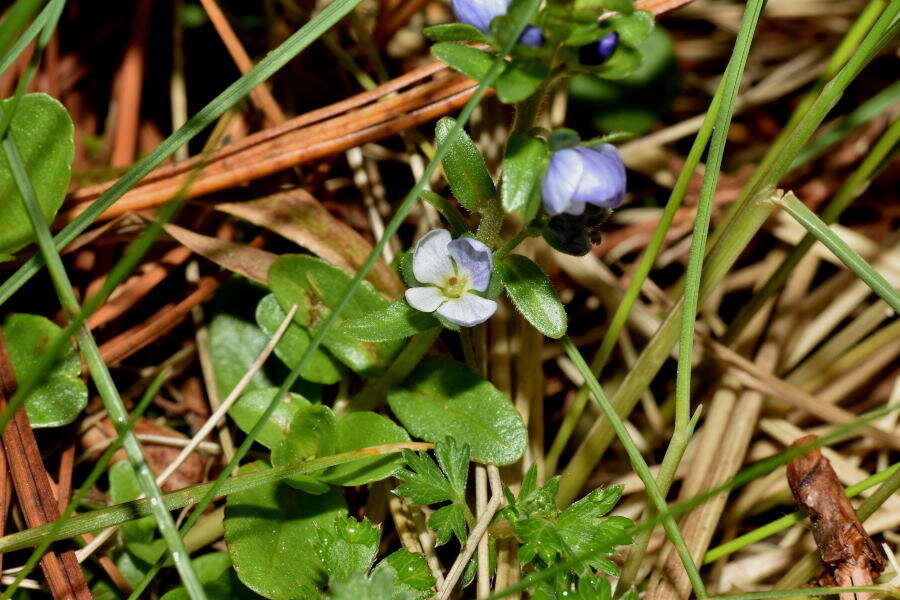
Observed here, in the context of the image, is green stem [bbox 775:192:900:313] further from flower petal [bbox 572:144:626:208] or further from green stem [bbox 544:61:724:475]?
flower petal [bbox 572:144:626:208]

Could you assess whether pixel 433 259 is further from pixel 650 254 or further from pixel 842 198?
pixel 842 198

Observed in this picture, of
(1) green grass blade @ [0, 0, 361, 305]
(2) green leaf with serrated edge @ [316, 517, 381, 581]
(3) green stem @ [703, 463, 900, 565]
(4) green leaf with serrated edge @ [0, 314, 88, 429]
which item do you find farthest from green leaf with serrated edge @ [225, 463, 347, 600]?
(3) green stem @ [703, 463, 900, 565]

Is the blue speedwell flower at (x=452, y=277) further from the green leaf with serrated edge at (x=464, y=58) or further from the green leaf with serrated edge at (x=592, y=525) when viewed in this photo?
the green leaf with serrated edge at (x=592, y=525)

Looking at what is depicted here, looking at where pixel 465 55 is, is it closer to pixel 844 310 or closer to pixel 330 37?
pixel 330 37

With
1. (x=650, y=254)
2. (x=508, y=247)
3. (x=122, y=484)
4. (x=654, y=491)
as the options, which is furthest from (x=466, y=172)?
(x=122, y=484)

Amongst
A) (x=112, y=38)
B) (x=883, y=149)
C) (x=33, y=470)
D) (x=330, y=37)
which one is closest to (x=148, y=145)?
(x=112, y=38)

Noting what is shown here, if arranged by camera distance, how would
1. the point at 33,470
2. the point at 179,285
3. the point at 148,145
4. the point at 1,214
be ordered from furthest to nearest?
the point at 148,145 < the point at 179,285 < the point at 1,214 < the point at 33,470

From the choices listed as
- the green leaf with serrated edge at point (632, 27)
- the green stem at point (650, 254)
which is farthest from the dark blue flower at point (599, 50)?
the green stem at point (650, 254)
